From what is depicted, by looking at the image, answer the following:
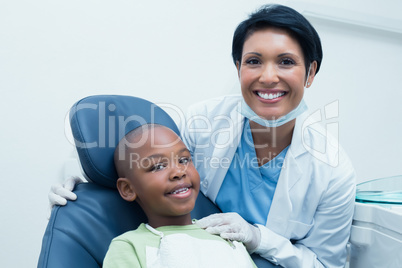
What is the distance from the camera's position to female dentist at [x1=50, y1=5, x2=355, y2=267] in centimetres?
116

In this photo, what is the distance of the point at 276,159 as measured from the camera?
129 centimetres

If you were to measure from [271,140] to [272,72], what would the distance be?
27 cm

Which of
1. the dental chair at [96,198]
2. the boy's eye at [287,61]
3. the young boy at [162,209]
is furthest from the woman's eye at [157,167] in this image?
the boy's eye at [287,61]

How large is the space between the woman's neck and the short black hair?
0.23m

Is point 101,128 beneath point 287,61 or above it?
beneath

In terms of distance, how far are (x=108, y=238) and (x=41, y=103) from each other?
0.96 metres

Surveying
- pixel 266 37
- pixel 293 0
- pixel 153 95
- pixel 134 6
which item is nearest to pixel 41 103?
pixel 153 95

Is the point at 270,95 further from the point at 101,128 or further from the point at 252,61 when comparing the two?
the point at 101,128

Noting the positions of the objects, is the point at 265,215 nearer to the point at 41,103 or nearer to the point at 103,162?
the point at 103,162

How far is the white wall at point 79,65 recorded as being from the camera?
172 centimetres

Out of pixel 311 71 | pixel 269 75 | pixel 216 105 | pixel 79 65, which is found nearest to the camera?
pixel 269 75

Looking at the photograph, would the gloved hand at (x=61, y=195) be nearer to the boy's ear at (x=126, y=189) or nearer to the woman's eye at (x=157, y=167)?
the boy's ear at (x=126, y=189)

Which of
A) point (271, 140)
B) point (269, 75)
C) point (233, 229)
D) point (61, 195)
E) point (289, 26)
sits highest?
point (289, 26)

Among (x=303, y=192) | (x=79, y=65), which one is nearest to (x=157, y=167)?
(x=303, y=192)
